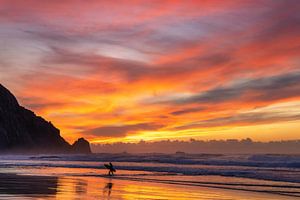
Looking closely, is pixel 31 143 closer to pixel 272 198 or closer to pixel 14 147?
pixel 14 147

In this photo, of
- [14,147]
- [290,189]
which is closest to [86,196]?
[290,189]

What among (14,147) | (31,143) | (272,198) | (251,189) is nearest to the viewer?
(272,198)

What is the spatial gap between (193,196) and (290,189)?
23.3 feet

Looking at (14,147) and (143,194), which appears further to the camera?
(14,147)

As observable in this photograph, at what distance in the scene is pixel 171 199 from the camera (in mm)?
18281

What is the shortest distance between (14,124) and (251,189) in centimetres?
16199

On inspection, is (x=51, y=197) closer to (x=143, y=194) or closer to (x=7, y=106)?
(x=143, y=194)

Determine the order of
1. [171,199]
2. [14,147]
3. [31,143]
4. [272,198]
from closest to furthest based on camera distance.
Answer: [171,199] < [272,198] < [14,147] < [31,143]

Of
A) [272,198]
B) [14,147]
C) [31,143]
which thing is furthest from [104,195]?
[31,143]

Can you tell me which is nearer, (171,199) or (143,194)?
(171,199)

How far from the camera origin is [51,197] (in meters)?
17.6

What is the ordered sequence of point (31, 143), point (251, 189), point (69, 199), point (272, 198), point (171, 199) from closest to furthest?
point (69, 199) → point (171, 199) → point (272, 198) → point (251, 189) → point (31, 143)

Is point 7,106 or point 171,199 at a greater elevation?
point 7,106

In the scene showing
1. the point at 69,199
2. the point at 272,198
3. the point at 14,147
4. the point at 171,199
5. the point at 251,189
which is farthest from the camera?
the point at 14,147
